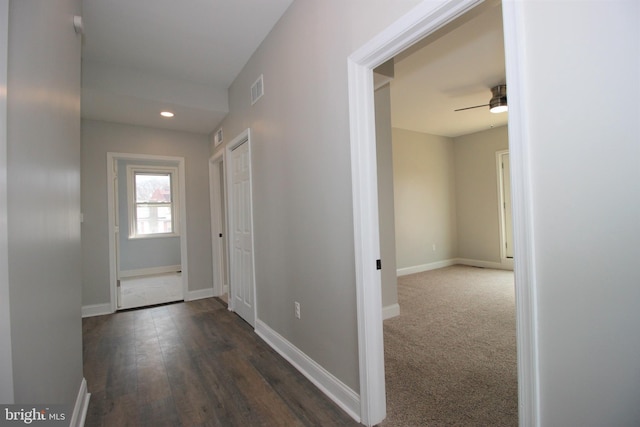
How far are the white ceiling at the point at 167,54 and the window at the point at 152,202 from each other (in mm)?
2682

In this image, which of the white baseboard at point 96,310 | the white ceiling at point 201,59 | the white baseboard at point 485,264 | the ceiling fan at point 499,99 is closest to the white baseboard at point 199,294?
the white baseboard at point 96,310

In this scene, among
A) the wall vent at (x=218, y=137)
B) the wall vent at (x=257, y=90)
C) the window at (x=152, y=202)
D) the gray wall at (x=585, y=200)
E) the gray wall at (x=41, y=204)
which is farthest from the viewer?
the window at (x=152, y=202)

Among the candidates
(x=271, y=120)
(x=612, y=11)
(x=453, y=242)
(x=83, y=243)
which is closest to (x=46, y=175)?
(x=271, y=120)

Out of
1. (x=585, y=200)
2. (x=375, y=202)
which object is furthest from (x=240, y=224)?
(x=585, y=200)

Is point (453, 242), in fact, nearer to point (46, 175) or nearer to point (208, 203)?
point (208, 203)

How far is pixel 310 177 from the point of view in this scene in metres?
2.07

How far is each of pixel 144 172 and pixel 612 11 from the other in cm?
731

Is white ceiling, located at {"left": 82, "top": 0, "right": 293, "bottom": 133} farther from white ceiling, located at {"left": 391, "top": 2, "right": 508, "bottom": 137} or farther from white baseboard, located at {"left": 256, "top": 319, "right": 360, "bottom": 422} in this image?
white baseboard, located at {"left": 256, "top": 319, "right": 360, "bottom": 422}

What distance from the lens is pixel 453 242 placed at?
6.23 m

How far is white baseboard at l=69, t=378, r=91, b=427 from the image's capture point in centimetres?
157

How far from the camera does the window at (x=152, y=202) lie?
6.21 meters

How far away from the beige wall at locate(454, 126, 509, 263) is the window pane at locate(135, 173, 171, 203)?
665cm

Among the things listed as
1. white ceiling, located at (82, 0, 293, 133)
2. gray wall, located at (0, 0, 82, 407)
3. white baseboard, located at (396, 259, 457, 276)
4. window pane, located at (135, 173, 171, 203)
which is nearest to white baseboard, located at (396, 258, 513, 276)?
white baseboard, located at (396, 259, 457, 276)

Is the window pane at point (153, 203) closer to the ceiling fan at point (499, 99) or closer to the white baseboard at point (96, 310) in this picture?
the white baseboard at point (96, 310)
